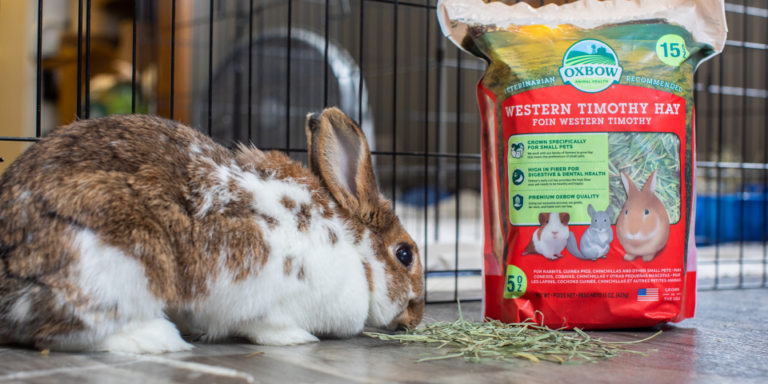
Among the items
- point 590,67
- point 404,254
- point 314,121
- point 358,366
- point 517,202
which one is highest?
point 590,67

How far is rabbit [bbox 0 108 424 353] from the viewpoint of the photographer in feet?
3.41

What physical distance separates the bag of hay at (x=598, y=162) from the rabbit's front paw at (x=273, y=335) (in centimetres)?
49

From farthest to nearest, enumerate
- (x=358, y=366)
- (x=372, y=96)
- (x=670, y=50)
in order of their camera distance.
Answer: (x=372, y=96) < (x=670, y=50) < (x=358, y=366)

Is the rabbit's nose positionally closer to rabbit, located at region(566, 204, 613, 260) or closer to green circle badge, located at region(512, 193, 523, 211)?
green circle badge, located at region(512, 193, 523, 211)

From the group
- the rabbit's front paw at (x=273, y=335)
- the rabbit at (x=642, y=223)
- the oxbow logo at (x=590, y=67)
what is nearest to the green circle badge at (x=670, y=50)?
the oxbow logo at (x=590, y=67)

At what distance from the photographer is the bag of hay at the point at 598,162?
1379 millimetres

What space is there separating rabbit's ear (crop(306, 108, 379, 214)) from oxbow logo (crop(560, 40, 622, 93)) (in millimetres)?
478

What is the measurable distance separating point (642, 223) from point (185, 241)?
37.1 inches

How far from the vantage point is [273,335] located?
47.0 inches

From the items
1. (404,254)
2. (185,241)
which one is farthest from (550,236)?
(185,241)

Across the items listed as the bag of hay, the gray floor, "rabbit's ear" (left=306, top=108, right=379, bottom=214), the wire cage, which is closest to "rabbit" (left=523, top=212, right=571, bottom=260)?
the bag of hay

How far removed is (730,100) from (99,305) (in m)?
6.27

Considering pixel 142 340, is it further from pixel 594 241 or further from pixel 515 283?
pixel 594 241

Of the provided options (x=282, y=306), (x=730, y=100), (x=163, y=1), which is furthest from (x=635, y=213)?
(x=730, y=100)
